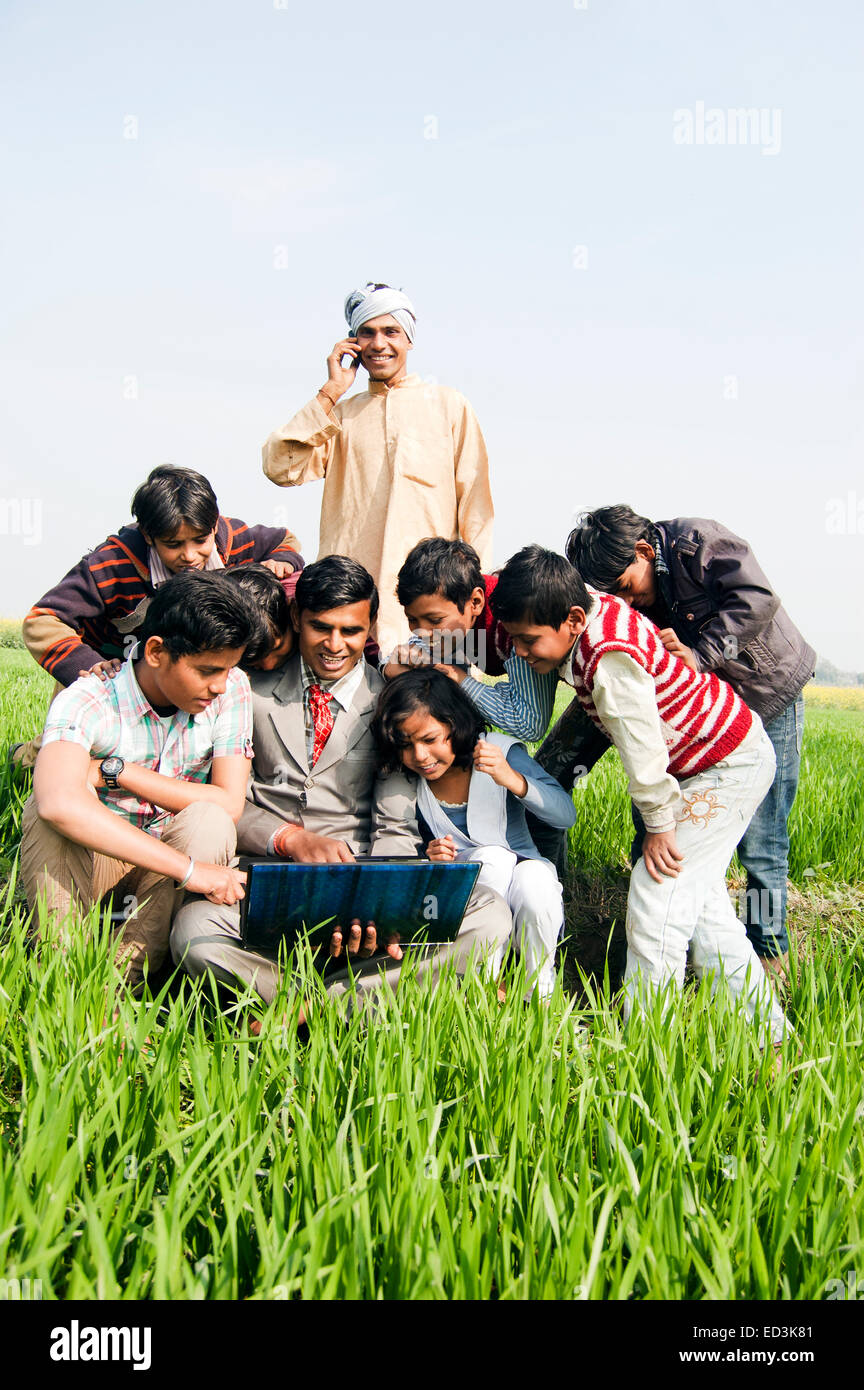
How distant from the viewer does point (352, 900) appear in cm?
255

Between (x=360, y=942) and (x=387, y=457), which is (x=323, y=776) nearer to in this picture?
(x=360, y=942)

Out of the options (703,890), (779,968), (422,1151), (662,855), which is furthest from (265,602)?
(779,968)

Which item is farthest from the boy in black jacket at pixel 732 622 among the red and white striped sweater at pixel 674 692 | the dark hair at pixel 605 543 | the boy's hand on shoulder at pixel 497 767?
the boy's hand on shoulder at pixel 497 767

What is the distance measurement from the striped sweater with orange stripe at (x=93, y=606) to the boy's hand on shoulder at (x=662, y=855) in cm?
157

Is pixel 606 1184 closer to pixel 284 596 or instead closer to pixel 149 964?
pixel 149 964

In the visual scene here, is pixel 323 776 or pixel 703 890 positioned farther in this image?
pixel 323 776

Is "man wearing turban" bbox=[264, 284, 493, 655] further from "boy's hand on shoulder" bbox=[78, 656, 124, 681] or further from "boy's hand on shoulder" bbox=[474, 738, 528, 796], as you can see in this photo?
"boy's hand on shoulder" bbox=[78, 656, 124, 681]

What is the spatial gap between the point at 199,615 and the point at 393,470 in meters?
1.43

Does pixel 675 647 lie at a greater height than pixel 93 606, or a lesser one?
lesser

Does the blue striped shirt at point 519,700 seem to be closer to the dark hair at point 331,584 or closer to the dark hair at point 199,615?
the dark hair at point 331,584

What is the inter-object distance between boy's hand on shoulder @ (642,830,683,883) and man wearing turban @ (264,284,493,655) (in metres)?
1.32

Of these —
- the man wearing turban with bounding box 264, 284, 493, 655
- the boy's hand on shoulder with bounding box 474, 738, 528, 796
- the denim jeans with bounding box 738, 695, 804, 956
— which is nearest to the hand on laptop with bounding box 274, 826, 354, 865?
the boy's hand on shoulder with bounding box 474, 738, 528, 796

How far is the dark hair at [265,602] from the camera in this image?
3.06 m
